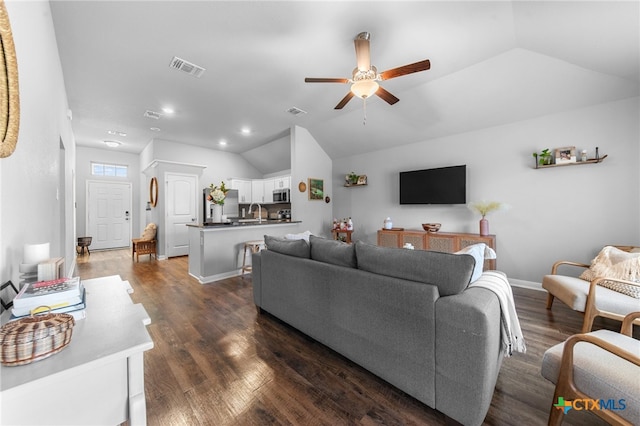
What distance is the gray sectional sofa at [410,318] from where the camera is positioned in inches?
49.8

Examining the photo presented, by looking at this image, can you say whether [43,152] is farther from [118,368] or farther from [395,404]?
[395,404]

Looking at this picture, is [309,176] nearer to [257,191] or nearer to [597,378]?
[257,191]

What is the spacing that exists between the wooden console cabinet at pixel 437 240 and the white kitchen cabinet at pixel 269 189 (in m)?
3.63

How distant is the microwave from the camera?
6703mm

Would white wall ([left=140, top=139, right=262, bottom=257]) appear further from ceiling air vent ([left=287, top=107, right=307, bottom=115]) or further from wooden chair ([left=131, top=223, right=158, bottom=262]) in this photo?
ceiling air vent ([left=287, top=107, right=307, bottom=115])

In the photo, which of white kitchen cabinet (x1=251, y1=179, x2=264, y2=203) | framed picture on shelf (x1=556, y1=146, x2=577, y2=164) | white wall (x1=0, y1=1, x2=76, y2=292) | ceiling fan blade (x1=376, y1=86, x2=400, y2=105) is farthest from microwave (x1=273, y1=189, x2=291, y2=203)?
framed picture on shelf (x1=556, y1=146, x2=577, y2=164)

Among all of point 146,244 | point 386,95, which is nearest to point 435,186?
point 386,95

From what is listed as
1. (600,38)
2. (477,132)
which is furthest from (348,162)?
(600,38)

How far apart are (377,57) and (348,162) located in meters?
3.14

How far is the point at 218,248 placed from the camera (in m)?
4.17

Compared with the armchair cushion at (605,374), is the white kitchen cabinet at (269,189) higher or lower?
higher

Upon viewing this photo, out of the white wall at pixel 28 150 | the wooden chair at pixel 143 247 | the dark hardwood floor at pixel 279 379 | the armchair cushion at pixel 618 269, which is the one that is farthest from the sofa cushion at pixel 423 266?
the wooden chair at pixel 143 247

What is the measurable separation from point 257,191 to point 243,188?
433 mm

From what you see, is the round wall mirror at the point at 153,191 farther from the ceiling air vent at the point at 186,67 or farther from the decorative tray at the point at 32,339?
the decorative tray at the point at 32,339
